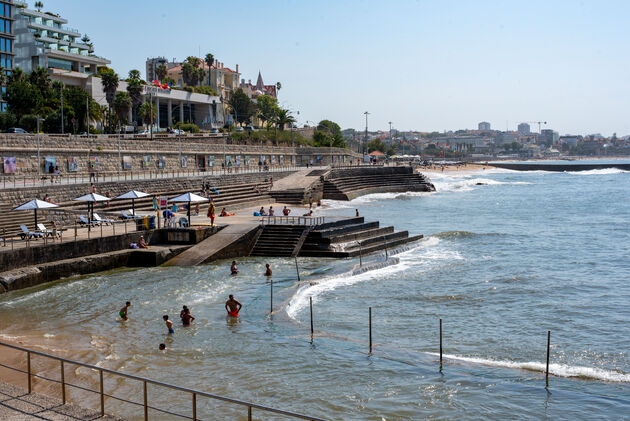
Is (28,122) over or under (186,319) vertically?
over

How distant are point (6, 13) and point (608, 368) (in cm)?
8255

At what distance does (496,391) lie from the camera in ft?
50.0

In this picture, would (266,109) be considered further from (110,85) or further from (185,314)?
(185,314)

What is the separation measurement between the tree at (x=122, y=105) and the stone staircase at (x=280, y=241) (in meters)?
46.8

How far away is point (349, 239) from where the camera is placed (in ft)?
113

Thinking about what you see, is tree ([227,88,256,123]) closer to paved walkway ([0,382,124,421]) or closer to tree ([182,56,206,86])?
tree ([182,56,206,86])

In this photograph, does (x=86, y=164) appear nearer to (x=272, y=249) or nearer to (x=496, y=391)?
(x=272, y=249)

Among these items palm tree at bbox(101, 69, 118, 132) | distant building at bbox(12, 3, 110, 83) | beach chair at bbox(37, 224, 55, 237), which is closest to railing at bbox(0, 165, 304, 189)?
beach chair at bbox(37, 224, 55, 237)

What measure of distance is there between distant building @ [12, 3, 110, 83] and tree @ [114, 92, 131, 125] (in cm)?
813

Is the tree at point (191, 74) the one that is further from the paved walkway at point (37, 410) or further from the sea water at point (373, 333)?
the paved walkway at point (37, 410)

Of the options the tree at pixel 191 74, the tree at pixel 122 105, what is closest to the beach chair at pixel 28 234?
the tree at pixel 122 105

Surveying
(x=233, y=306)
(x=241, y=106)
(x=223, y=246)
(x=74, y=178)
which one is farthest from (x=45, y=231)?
(x=241, y=106)

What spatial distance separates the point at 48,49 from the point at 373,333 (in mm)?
82198

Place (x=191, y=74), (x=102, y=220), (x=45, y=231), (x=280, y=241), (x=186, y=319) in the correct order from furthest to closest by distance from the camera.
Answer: (x=191, y=74)
(x=280, y=241)
(x=102, y=220)
(x=45, y=231)
(x=186, y=319)
